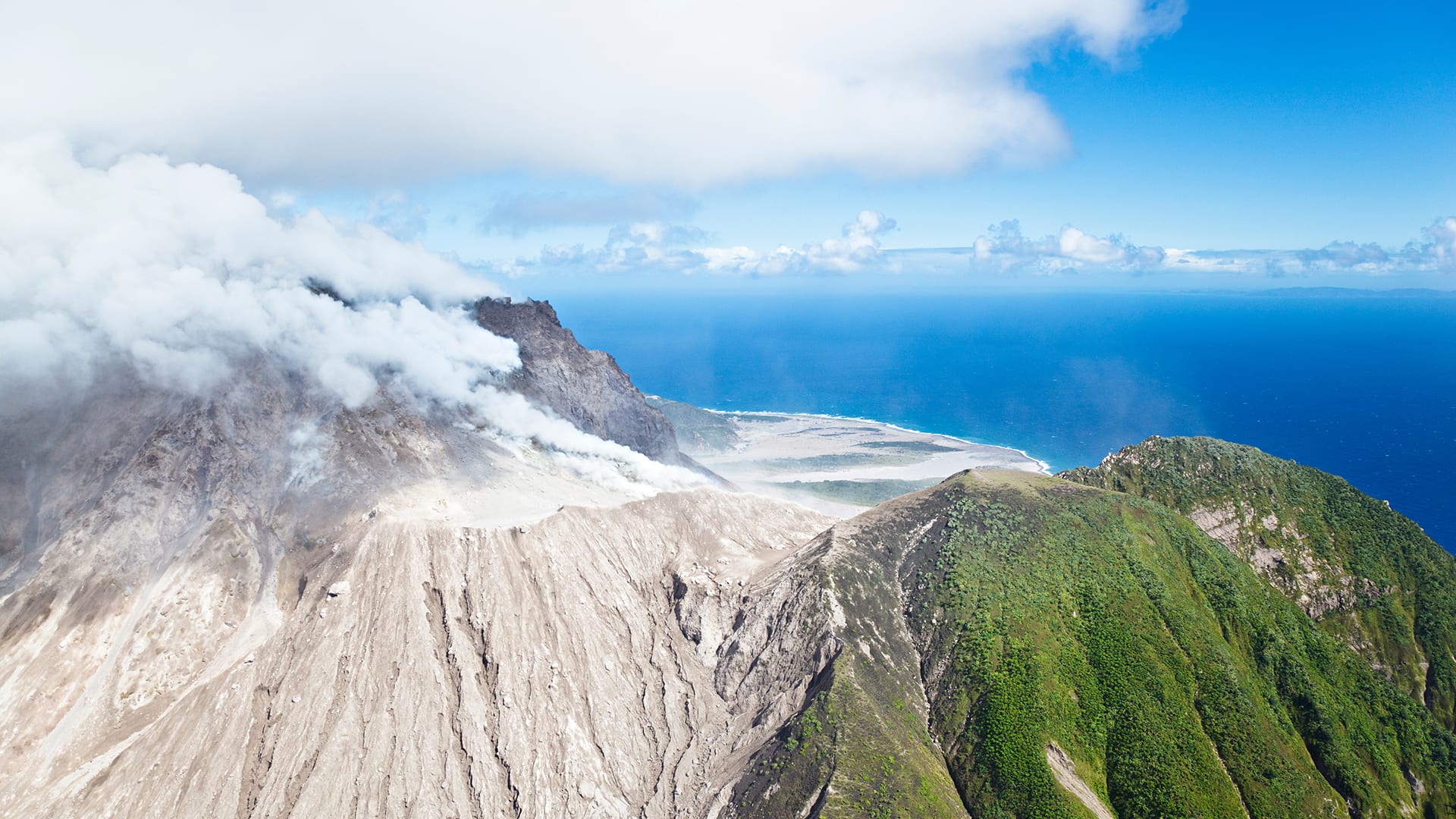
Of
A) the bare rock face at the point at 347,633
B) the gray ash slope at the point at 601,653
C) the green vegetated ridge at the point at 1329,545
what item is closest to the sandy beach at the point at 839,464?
the green vegetated ridge at the point at 1329,545

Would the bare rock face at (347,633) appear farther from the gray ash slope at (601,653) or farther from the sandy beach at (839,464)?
the sandy beach at (839,464)

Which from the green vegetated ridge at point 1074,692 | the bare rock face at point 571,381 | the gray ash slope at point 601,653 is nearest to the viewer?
the green vegetated ridge at point 1074,692

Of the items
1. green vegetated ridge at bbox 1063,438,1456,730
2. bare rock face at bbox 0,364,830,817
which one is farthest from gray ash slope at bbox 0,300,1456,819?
green vegetated ridge at bbox 1063,438,1456,730

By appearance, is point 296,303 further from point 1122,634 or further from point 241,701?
point 1122,634

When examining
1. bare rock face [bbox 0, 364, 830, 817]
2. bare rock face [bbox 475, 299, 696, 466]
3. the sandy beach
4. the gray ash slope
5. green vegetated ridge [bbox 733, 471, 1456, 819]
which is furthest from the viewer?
the sandy beach

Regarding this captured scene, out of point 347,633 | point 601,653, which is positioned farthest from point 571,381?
point 347,633

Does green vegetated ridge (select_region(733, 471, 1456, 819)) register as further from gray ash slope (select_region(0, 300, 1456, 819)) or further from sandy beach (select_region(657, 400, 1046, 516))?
sandy beach (select_region(657, 400, 1046, 516))

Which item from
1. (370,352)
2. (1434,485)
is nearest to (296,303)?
(370,352)
